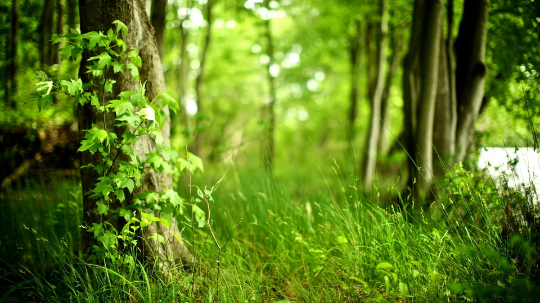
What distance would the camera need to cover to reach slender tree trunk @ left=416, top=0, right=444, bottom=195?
2.52 meters

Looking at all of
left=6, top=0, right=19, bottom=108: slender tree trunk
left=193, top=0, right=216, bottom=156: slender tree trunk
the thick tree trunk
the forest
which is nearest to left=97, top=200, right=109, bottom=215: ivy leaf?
the forest

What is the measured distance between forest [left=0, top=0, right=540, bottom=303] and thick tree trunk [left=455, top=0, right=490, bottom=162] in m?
0.01

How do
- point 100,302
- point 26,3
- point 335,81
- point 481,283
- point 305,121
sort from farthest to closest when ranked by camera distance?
point 305,121
point 335,81
point 26,3
point 100,302
point 481,283

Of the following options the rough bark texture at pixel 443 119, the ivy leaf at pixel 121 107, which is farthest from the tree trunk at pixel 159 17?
the rough bark texture at pixel 443 119

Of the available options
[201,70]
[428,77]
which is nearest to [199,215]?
[428,77]

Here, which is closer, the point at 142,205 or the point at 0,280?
the point at 142,205

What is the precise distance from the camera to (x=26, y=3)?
2898mm

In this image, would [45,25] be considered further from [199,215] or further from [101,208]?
[199,215]

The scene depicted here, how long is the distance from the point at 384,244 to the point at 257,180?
161cm

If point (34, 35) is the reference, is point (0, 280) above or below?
below

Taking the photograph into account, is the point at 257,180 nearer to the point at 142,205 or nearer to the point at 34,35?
the point at 142,205

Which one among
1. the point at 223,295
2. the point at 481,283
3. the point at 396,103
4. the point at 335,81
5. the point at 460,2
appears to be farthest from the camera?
the point at 335,81

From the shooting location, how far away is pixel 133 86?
177 centimetres

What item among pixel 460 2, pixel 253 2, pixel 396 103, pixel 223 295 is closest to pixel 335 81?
pixel 396 103
